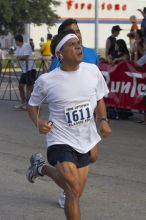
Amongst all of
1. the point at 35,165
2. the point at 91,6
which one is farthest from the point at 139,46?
the point at 91,6

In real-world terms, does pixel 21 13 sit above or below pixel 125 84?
below

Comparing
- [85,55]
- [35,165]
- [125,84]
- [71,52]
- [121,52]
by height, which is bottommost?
[125,84]

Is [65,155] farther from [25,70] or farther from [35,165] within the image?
[25,70]

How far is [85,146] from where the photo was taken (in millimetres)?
5785

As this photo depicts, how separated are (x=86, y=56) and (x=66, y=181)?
2.07 meters

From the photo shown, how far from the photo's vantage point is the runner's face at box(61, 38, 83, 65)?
5684mm

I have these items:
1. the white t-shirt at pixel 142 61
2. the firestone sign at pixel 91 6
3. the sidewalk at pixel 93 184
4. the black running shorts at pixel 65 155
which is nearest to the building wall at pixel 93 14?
the firestone sign at pixel 91 6

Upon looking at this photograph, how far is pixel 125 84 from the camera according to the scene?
45.2 ft

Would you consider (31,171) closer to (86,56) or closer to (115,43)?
(86,56)

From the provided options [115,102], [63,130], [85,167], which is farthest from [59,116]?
[115,102]

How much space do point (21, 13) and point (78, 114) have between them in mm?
38620

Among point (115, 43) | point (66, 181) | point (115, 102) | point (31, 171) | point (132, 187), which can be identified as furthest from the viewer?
point (115, 43)

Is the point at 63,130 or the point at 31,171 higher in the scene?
the point at 63,130

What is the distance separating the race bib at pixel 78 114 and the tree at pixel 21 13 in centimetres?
3516
